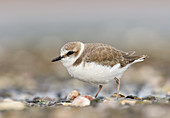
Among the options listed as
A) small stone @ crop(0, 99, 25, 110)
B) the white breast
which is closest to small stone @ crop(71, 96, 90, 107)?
the white breast

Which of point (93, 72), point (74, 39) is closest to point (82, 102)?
point (93, 72)

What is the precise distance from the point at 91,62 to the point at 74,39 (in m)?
10.6

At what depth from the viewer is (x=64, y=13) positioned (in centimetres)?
2939

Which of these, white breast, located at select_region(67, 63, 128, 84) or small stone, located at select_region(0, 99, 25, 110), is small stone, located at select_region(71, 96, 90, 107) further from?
small stone, located at select_region(0, 99, 25, 110)

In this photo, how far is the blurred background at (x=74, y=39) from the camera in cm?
1016

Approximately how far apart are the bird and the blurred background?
1776 mm

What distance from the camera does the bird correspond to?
6.75 meters

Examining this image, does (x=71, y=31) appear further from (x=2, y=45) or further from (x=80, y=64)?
(x=80, y=64)

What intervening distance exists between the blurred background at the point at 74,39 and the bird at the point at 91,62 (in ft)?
5.83

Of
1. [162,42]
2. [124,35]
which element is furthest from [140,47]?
[124,35]

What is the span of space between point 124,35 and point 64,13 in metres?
11.8

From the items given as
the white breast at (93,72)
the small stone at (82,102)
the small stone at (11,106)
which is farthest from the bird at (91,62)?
the small stone at (11,106)

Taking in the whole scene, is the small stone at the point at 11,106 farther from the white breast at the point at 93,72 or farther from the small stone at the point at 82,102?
the white breast at the point at 93,72

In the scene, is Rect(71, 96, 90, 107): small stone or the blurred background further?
the blurred background
